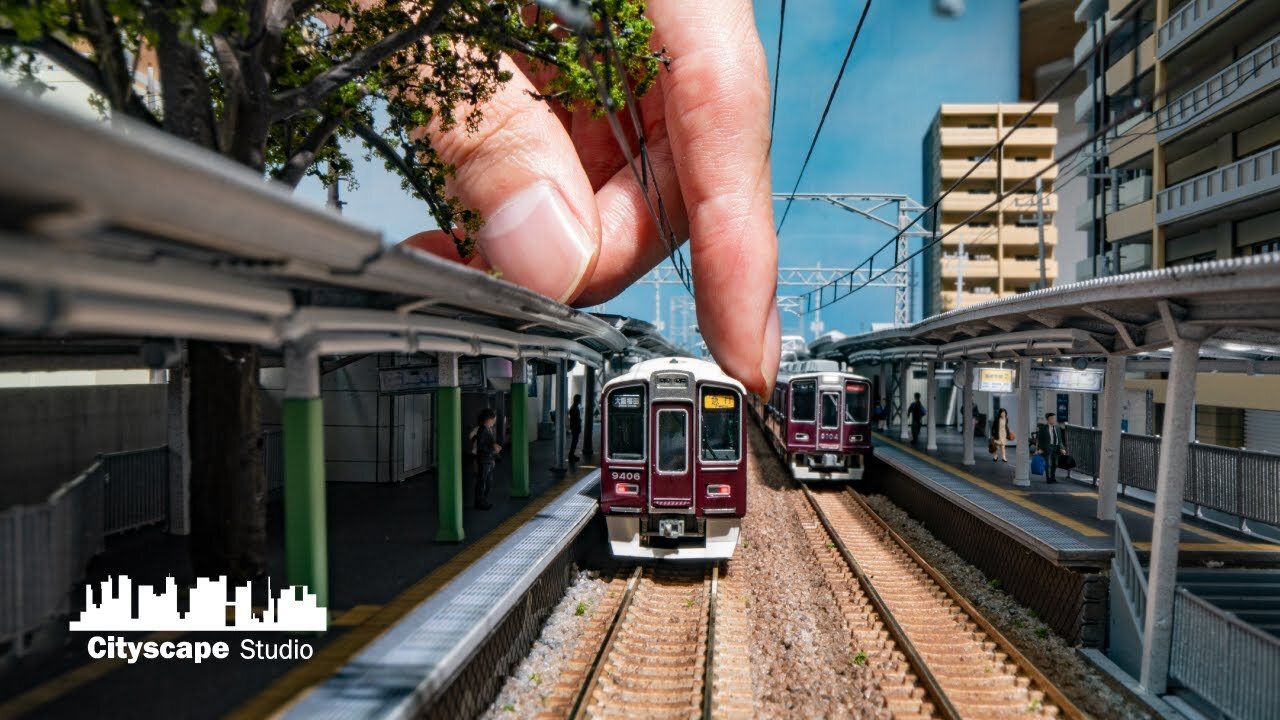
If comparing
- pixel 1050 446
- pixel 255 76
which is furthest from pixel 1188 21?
pixel 255 76

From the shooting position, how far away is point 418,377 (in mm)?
11281

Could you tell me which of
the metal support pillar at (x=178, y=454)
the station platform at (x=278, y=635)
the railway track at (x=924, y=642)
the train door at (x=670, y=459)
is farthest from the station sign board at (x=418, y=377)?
the railway track at (x=924, y=642)

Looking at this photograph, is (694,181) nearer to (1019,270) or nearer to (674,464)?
(674,464)

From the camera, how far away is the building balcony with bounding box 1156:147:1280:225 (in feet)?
52.4

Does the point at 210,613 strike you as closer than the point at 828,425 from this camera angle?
Yes

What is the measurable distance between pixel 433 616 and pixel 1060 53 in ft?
116

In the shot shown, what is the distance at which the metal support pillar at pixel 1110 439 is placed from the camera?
966cm

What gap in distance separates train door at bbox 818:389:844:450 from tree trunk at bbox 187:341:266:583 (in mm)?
13271

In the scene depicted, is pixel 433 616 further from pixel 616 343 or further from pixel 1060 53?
pixel 1060 53

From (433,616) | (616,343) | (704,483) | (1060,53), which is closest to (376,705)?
(433,616)

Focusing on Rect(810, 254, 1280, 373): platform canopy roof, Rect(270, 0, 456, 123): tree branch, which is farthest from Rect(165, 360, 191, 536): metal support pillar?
Rect(810, 254, 1280, 373): platform canopy roof

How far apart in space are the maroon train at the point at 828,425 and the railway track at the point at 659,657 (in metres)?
7.94

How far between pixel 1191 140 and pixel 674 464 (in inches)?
752

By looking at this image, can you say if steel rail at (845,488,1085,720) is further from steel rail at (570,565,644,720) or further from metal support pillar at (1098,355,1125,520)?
steel rail at (570,565,644,720)
